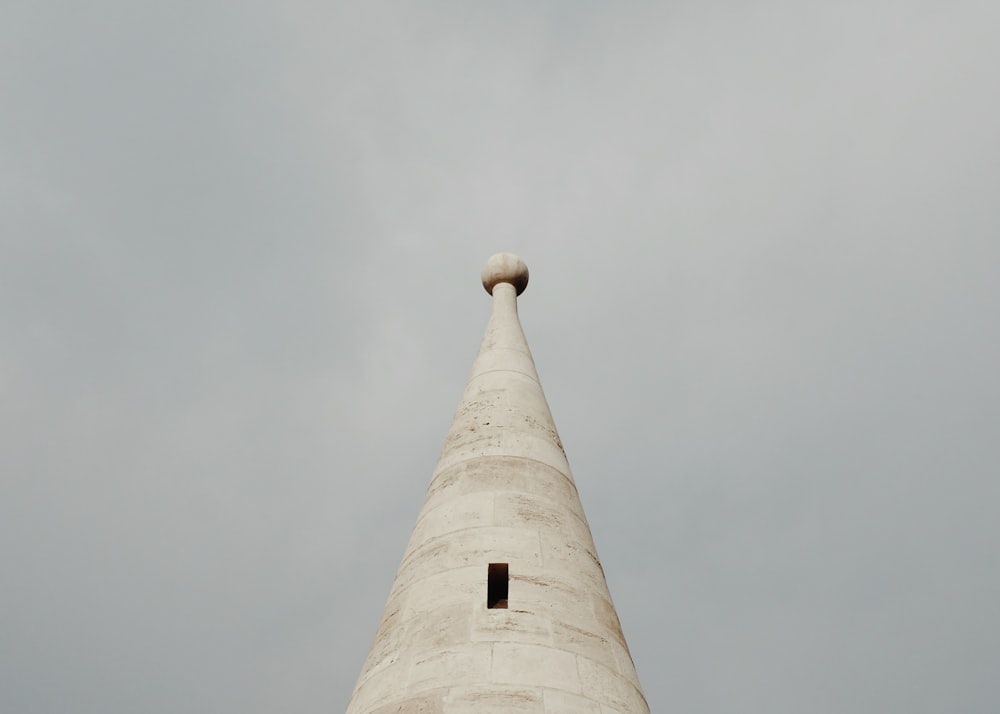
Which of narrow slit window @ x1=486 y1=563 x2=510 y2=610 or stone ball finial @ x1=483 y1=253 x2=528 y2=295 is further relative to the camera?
stone ball finial @ x1=483 y1=253 x2=528 y2=295

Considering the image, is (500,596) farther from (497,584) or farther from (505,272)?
(505,272)

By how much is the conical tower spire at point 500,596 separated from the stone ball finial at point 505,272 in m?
3.85

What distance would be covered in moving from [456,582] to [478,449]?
2.29 meters

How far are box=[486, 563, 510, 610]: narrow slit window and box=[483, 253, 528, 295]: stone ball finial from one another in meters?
7.36

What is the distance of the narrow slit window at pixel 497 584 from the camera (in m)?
9.84

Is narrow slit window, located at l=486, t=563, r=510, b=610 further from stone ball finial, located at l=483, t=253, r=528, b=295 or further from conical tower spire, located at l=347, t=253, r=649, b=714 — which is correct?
stone ball finial, located at l=483, t=253, r=528, b=295

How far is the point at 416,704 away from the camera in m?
8.62

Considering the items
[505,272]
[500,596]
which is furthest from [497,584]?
[505,272]

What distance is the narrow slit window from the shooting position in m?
9.84

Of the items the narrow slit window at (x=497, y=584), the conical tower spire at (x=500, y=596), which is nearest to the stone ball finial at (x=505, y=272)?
the conical tower spire at (x=500, y=596)

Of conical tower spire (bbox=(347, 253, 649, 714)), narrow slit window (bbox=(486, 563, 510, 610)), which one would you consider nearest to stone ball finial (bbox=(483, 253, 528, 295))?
conical tower spire (bbox=(347, 253, 649, 714))

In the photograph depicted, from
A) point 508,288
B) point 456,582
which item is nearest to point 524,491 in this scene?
point 456,582

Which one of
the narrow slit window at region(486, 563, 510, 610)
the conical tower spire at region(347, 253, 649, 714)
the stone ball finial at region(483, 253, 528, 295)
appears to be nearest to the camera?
the conical tower spire at region(347, 253, 649, 714)

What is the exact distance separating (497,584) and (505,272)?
753 cm
